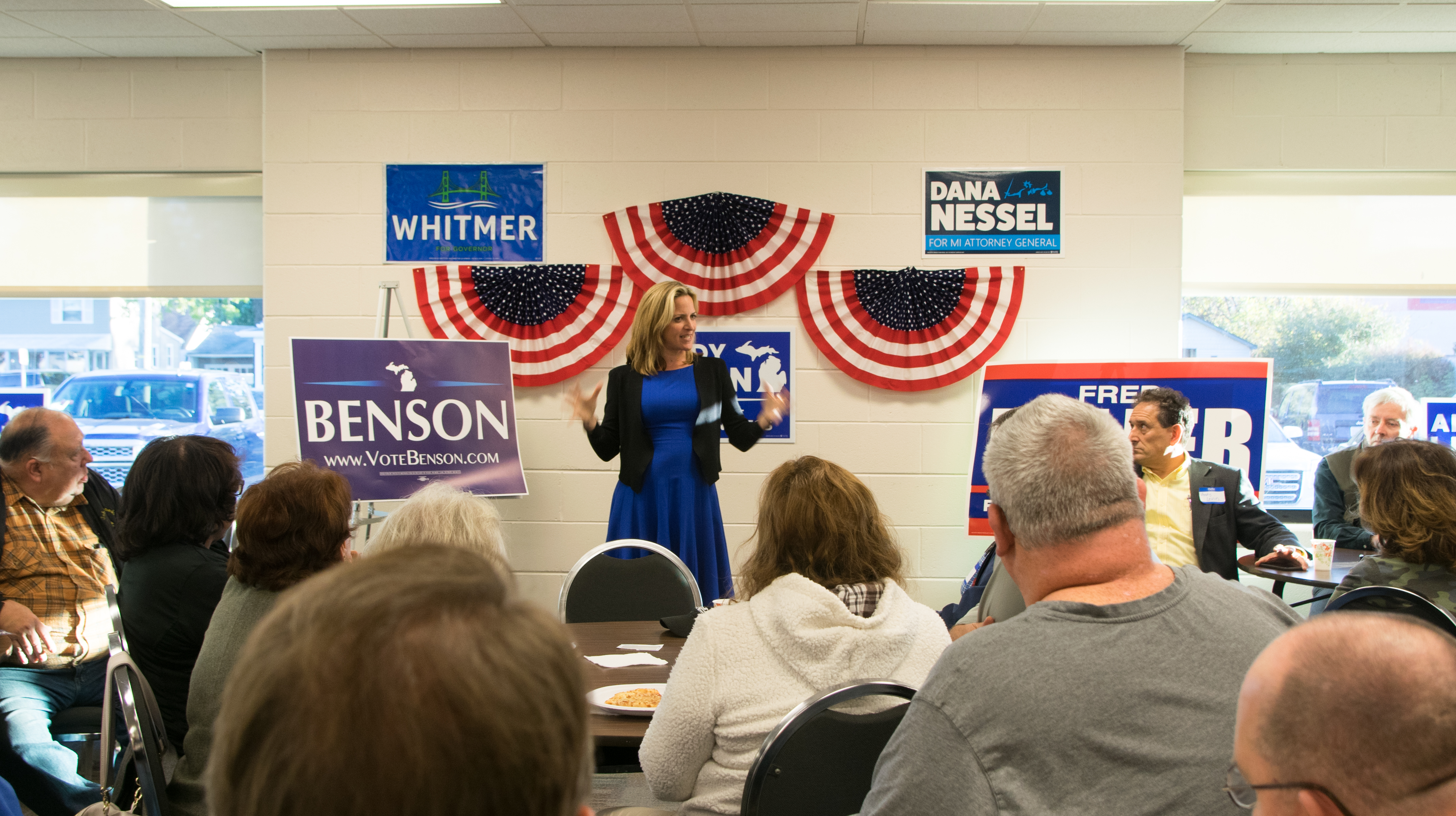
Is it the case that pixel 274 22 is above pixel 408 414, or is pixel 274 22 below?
above

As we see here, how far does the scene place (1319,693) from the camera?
2.49 ft

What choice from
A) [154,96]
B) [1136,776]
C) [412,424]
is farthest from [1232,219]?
[154,96]

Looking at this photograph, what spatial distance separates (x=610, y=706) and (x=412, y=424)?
8.65 feet

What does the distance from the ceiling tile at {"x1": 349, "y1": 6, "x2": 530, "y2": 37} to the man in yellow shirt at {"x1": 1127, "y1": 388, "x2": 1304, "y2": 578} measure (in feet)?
10.3

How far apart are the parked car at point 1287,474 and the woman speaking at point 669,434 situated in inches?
109

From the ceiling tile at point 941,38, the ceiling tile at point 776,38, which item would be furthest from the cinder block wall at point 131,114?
the ceiling tile at point 941,38

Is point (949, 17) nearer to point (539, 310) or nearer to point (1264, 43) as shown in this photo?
point (1264, 43)

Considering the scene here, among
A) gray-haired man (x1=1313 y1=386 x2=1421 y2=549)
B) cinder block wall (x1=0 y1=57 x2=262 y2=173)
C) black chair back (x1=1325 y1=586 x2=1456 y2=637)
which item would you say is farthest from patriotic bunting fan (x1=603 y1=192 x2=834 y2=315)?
black chair back (x1=1325 y1=586 x2=1456 y2=637)

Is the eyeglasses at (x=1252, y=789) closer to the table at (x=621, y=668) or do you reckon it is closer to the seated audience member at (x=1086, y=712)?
the seated audience member at (x=1086, y=712)

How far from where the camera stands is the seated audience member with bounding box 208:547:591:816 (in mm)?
465

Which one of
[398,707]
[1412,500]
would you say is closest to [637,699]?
[398,707]

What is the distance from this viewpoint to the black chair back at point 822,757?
139 cm

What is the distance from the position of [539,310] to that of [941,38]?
2308mm

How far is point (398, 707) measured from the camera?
1.53 feet
